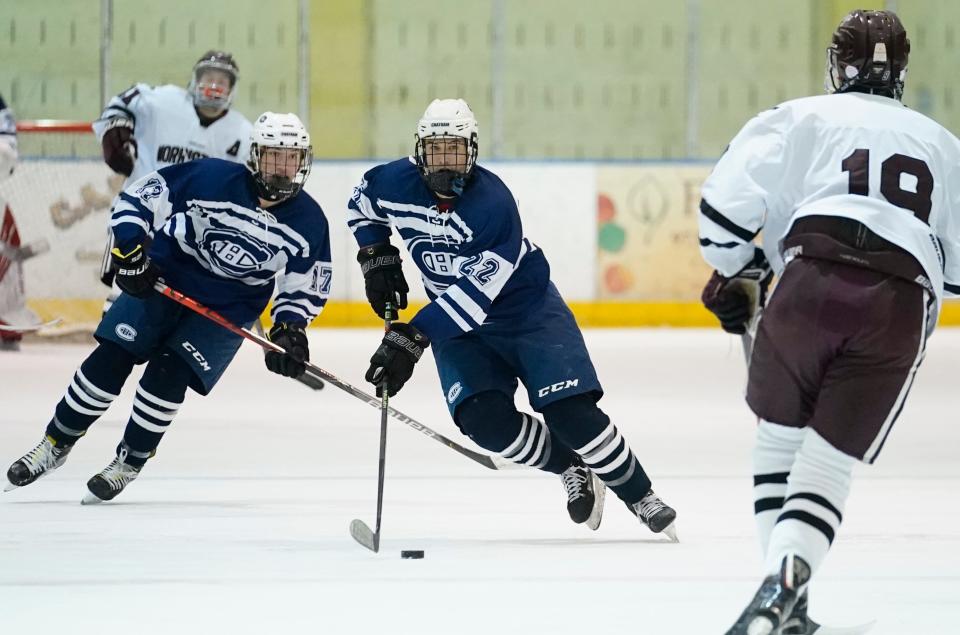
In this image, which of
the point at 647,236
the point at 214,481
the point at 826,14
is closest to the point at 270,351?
the point at 214,481

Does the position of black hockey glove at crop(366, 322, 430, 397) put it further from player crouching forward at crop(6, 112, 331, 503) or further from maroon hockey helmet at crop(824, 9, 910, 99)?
maroon hockey helmet at crop(824, 9, 910, 99)

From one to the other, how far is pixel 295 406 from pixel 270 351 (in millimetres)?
2234

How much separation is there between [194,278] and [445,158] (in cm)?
83

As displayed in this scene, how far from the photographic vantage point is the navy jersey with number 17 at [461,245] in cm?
355

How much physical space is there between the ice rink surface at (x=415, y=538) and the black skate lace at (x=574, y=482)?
0.08 meters

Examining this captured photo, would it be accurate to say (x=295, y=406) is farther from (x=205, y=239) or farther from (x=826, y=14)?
(x=826, y=14)

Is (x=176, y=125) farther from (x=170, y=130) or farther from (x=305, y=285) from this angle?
(x=305, y=285)

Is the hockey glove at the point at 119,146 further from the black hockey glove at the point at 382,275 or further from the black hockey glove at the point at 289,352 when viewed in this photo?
the black hockey glove at the point at 382,275

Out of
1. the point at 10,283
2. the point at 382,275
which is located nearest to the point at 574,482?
the point at 382,275

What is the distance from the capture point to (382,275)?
3848mm

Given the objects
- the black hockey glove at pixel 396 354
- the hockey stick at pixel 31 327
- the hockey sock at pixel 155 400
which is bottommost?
the hockey stick at pixel 31 327

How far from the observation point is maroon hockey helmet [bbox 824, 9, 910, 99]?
261cm

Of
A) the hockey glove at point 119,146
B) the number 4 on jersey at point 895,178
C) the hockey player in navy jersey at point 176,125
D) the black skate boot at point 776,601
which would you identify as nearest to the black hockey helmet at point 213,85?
the hockey player in navy jersey at point 176,125

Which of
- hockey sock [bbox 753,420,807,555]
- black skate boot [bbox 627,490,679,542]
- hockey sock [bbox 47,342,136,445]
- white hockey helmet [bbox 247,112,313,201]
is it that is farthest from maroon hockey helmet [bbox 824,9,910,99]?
hockey sock [bbox 47,342,136,445]
